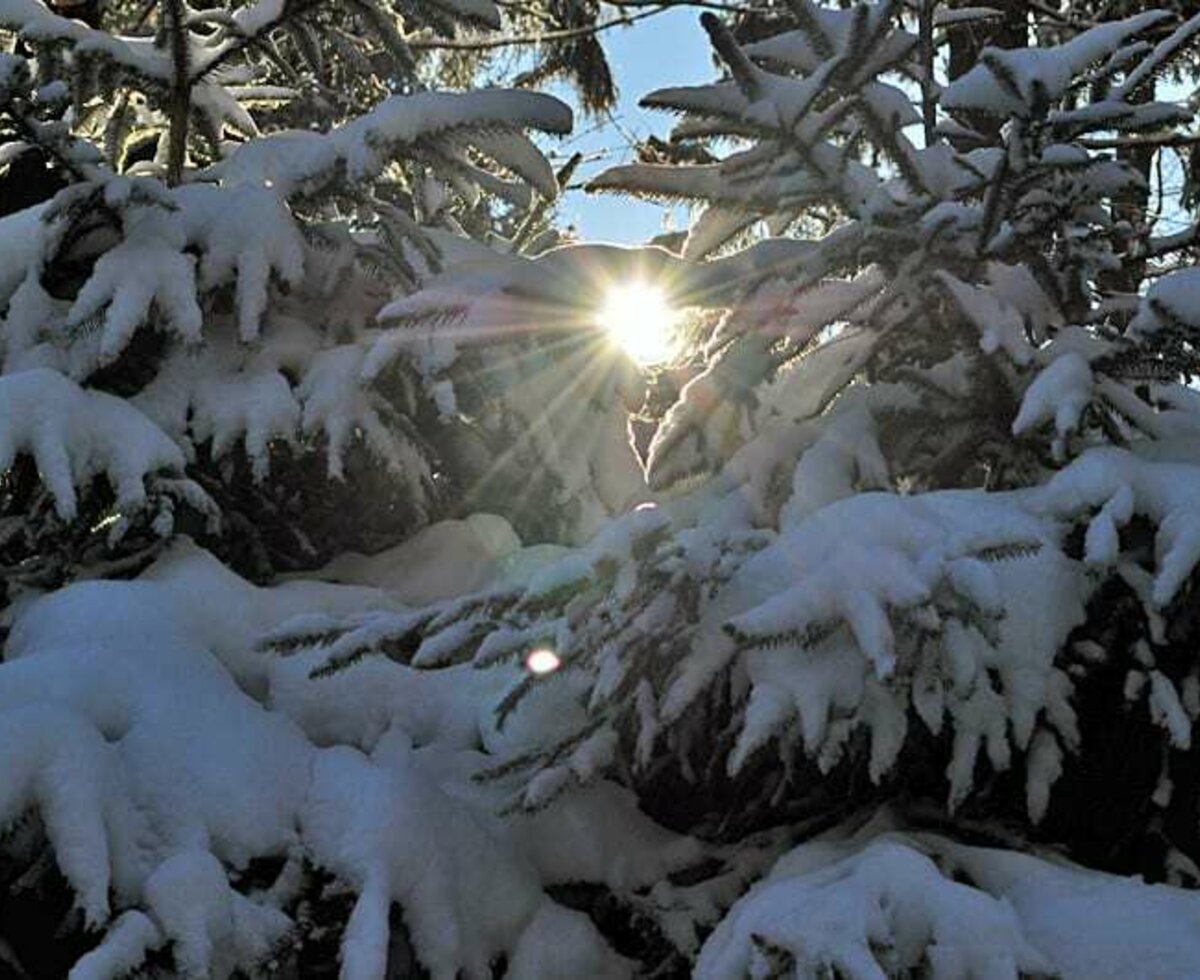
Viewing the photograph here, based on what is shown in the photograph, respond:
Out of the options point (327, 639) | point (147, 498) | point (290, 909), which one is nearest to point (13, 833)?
point (290, 909)

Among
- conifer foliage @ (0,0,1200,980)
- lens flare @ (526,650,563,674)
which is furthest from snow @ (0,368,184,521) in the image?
lens flare @ (526,650,563,674)

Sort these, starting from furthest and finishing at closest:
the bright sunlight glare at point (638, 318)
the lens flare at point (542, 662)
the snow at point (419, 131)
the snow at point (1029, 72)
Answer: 1. the snow at point (419, 131)
2. the bright sunlight glare at point (638, 318)
3. the snow at point (1029, 72)
4. the lens flare at point (542, 662)

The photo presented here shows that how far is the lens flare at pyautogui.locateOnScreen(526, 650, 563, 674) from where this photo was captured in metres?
2.07

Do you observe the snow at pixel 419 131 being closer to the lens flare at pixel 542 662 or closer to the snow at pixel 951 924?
the lens flare at pixel 542 662

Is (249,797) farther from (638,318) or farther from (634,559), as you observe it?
(638,318)

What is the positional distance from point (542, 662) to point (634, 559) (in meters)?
0.28

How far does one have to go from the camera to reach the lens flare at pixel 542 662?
2072mm

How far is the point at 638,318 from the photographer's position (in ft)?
8.73

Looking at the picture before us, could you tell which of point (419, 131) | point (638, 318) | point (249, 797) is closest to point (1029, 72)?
point (638, 318)

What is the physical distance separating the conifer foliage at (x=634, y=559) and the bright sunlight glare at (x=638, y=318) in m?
0.05

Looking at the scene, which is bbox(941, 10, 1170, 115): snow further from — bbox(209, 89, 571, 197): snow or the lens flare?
the lens flare

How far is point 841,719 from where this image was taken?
1802 millimetres

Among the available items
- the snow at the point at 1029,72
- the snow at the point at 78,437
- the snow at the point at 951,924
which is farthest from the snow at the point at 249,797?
the snow at the point at 1029,72

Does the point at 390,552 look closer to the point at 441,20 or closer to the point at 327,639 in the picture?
the point at 327,639
